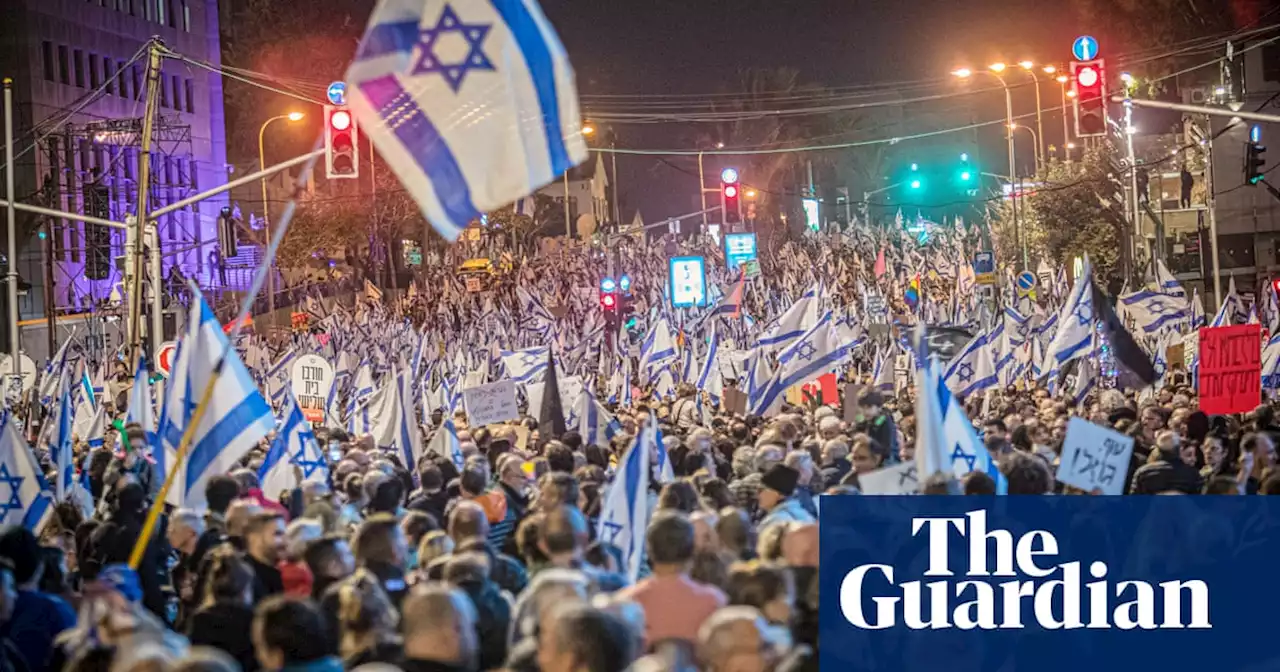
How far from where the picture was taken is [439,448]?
1379cm

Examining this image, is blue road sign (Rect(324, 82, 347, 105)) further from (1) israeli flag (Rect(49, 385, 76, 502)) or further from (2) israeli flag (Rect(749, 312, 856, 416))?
(1) israeli flag (Rect(49, 385, 76, 502))

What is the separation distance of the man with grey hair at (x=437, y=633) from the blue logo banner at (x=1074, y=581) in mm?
3404

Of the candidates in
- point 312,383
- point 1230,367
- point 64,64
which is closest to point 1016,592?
point 1230,367

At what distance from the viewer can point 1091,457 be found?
9.81 metres

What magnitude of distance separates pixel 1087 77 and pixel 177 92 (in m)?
50.6

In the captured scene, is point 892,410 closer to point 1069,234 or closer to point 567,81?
point 567,81

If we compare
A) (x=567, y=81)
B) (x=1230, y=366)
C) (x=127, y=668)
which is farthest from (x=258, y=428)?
(x=1230, y=366)

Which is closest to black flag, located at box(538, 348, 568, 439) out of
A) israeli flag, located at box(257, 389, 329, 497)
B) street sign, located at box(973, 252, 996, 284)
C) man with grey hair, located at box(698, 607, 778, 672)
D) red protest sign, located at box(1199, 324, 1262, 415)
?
israeli flag, located at box(257, 389, 329, 497)

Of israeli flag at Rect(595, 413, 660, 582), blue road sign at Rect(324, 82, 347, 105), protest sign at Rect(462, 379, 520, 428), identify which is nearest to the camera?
israeli flag at Rect(595, 413, 660, 582)

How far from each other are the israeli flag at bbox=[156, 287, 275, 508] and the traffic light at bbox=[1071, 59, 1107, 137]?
1096 cm

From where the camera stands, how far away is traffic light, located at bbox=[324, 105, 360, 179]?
17156mm

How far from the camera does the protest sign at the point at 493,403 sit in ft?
52.7

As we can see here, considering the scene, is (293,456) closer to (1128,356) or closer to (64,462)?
(64,462)

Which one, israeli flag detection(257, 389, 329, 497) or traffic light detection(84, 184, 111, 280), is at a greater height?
traffic light detection(84, 184, 111, 280)
